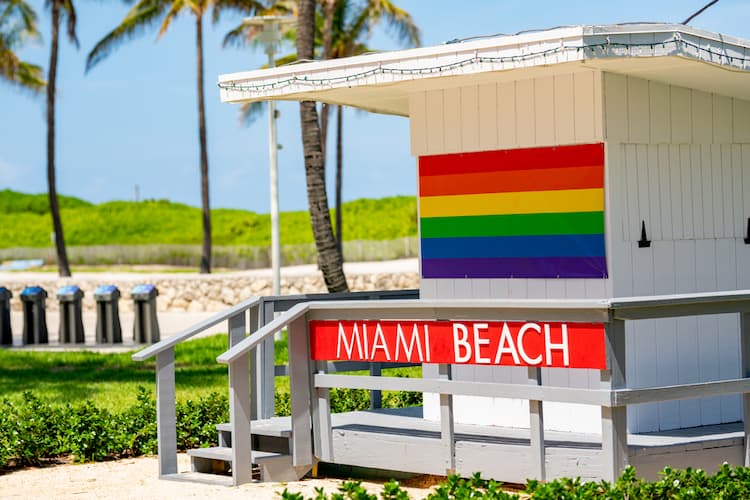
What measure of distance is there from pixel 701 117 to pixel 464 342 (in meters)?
2.60

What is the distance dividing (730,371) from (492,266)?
189cm

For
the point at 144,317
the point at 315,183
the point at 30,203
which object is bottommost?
the point at 144,317

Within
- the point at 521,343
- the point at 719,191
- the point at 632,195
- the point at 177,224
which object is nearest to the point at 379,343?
the point at 521,343

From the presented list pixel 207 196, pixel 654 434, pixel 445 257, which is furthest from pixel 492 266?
pixel 207 196

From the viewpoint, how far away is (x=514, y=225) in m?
9.04

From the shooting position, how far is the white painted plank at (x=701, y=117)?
912 cm

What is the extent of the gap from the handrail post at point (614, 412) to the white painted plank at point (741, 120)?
8.93ft

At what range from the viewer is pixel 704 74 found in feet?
27.7

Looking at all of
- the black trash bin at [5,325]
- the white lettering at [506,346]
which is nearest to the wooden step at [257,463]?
the white lettering at [506,346]

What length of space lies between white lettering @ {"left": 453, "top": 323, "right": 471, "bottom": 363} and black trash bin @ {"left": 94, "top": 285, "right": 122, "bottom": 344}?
16.1m

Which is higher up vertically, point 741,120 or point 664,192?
point 741,120

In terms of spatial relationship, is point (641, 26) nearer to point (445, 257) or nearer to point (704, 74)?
point (704, 74)

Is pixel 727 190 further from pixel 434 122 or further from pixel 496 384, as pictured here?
pixel 496 384

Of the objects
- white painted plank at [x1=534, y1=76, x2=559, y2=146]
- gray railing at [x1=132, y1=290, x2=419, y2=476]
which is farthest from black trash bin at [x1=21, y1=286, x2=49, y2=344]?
white painted plank at [x1=534, y1=76, x2=559, y2=146]
